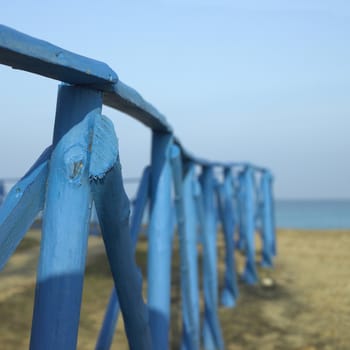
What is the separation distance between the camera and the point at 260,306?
273 inches

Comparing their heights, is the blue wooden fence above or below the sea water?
above

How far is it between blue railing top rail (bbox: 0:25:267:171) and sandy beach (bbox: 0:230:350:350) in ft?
11.9

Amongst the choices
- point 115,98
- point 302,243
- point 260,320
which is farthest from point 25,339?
point 302,243

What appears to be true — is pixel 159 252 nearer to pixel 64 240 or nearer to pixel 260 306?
pixel 64 240

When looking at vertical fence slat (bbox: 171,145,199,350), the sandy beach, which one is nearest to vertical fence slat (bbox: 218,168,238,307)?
the sandy beach

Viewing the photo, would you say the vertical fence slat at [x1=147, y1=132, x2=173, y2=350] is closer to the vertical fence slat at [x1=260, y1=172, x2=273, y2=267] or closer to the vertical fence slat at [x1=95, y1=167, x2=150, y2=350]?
the vertical fence slat at [x1=95, y1=167, x2=150, y2=350]

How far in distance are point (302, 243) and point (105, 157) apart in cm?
1281

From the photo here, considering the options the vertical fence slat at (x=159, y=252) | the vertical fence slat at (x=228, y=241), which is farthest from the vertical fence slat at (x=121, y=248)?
the vertical fence slat at (x=228, y=241)

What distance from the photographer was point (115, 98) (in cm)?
178

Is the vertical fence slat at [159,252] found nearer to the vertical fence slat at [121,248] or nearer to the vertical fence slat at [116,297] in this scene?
the vertical fence slat at [116,297]

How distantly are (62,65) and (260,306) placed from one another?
19.7 ft

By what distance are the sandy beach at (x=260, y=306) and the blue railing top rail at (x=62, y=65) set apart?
143 inches

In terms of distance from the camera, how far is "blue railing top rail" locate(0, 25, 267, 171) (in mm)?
1265

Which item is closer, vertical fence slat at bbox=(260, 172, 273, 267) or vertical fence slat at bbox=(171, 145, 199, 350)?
vertical fence slat at bbox=(171, 145, 199, 350)
